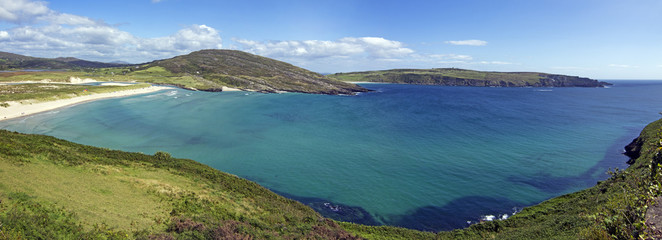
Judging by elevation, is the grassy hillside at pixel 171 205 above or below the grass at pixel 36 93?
below

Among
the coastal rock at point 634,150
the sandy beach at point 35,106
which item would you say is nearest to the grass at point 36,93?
the sandy beach at point 35,106

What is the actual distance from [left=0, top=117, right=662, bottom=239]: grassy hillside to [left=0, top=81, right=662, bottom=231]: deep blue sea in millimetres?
6216

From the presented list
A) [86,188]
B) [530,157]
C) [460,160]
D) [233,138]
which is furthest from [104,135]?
[530,157]

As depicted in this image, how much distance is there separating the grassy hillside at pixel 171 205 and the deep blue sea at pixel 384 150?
6.22 metres

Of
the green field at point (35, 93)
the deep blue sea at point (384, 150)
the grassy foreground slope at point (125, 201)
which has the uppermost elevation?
the green field at point (35, 93)

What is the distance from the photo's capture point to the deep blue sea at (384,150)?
34.1 meters

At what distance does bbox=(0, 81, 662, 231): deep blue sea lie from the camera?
3406 cm

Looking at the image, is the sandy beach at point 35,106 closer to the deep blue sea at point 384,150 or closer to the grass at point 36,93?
the grass at point 36,93

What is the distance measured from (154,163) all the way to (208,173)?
5.84m

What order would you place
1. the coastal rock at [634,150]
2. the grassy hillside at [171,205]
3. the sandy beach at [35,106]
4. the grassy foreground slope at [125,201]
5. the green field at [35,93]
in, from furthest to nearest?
the green field at [35,93] → the sandy beach at [35,106] → the coastal rock at [634,150] → the grassy foreground slope at [125,201] → the grassy hillside at [171,205]

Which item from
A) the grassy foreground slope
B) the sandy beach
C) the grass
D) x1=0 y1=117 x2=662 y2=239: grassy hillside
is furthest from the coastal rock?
the grass

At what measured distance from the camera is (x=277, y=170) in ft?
139

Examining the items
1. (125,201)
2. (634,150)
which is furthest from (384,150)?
(634,150)

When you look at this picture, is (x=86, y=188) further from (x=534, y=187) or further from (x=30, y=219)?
(x=534, y=187)
